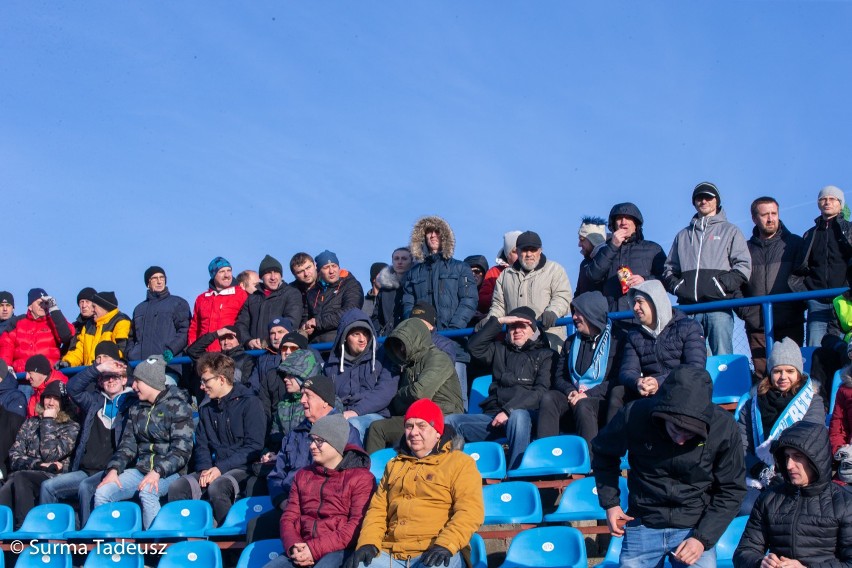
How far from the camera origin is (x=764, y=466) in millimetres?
6441

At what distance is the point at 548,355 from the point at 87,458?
13.4 ft

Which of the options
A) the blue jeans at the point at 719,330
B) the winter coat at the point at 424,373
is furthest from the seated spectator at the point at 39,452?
the blue jeans at the point at 719,330

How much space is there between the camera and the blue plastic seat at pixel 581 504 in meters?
6.45

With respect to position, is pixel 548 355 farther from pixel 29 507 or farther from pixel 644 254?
pixel 29 507

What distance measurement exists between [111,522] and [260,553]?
1.85 metres

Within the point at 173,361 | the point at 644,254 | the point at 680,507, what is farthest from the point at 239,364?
the point at 680,507

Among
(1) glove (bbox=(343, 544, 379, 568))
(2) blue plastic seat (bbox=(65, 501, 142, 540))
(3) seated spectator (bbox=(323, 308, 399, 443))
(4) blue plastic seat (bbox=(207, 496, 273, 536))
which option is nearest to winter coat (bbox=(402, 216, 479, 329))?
(3) seated spectator (bbox=(323, 308, 399, 443))

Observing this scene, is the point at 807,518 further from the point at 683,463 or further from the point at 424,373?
the point at 424,373

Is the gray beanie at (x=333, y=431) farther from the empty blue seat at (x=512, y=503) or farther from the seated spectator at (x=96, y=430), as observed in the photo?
the seated spectator at (x=96, y=430)

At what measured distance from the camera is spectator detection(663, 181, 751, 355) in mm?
8133

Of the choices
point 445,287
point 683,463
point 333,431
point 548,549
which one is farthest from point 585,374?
point 683,463

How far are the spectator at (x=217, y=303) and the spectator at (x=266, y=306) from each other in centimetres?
18

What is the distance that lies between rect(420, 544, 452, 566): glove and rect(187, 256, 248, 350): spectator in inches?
205

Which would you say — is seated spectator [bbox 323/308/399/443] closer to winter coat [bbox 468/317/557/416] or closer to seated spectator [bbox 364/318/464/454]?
seated spectator [bbox 364/318/464/454]
